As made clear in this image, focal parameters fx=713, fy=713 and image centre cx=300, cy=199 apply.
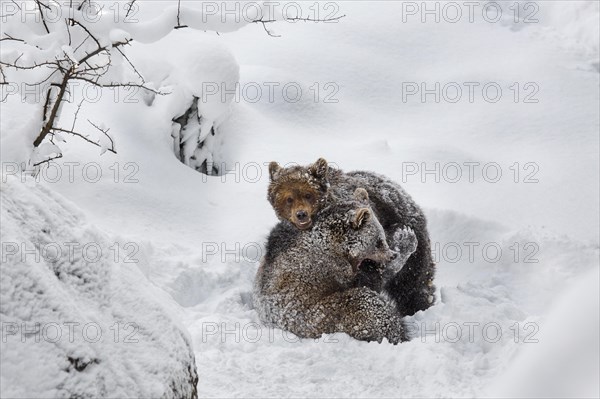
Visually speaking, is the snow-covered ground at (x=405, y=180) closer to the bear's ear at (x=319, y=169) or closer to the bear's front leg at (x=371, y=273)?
the bear's front leg at (x=371, y=273)

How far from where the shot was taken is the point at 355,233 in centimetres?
506

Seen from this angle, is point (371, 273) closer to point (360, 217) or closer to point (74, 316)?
point (360, 217)

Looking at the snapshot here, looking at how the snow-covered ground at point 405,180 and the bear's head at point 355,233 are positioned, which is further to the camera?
the bear's head at point 355,233

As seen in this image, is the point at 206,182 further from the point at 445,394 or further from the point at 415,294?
the point at 445,394

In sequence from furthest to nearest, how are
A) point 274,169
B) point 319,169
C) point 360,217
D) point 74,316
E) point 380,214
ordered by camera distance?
point 380,214, point 274,169, point 319,169, point 360,217, point 74,316

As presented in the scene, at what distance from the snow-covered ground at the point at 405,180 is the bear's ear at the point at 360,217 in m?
0.88

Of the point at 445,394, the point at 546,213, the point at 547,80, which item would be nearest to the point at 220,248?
the point at 445,394

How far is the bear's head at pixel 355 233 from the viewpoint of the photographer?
5043 millimetres

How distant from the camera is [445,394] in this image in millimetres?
3961

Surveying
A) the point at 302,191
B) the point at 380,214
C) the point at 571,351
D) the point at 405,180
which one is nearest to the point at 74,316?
the point at 571,351

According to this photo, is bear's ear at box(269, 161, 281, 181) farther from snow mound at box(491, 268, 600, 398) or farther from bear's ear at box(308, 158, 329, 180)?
snow mound at box(491, 268, 600, 398)

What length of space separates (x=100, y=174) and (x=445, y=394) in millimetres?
4470

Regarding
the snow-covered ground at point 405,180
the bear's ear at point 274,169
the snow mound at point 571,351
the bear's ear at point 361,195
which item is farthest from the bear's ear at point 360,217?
the snow mound at point 571,351

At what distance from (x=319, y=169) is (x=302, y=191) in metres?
0.20
